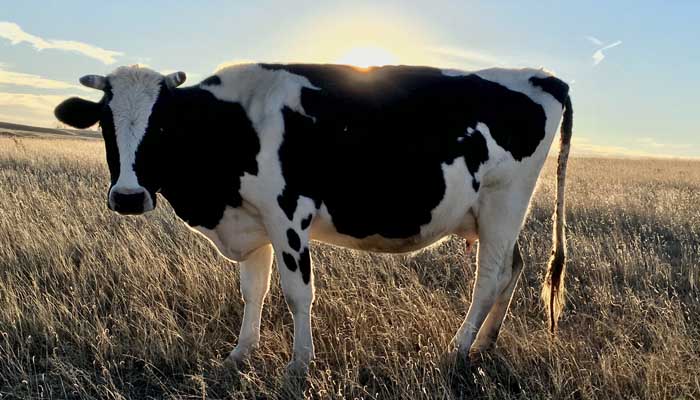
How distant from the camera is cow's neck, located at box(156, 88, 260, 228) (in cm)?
408

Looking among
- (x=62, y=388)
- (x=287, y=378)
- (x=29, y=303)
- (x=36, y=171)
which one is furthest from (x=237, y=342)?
(x=36, y=171)

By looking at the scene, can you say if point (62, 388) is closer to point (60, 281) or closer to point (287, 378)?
point (287, 378)

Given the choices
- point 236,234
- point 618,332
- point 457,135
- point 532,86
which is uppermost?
point 532,86

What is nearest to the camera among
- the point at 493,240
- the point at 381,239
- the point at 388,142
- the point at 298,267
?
the point at 298,267

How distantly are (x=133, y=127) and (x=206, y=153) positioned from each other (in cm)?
60

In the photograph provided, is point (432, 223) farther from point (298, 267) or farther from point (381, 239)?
point (298, 267)

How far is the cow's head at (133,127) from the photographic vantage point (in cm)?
368

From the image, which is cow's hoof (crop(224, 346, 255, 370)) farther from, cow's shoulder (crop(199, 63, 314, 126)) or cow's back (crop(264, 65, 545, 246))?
cow's shoulder (crop(199, 63, 314, 126))

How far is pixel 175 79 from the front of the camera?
404 cm

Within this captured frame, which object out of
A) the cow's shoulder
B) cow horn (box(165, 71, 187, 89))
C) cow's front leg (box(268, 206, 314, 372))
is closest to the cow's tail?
cow's front leg (box(268, 206, 314, 372))

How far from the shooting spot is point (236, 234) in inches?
172

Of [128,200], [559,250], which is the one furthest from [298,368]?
[559,250]

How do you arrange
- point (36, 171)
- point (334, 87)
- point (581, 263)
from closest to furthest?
point (334, 87) < point (581, 263) < point (36, 171)

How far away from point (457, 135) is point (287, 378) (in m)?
2.19
